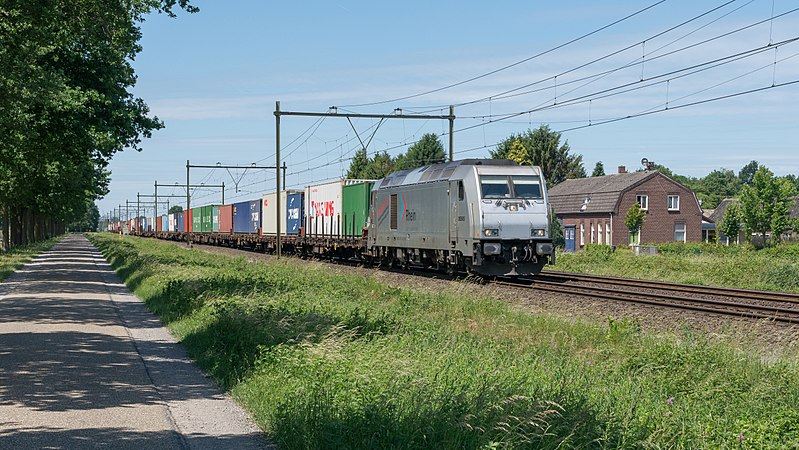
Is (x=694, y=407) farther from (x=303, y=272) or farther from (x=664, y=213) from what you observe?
(x=664, y=213)

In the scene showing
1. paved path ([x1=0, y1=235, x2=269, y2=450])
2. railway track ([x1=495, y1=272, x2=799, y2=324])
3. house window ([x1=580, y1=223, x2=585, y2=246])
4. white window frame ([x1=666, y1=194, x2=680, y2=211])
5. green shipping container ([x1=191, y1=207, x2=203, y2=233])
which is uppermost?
white window frame ([x1=666, y1=194, x2=680, y2=211])

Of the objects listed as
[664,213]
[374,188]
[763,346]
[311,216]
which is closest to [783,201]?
[664,213]

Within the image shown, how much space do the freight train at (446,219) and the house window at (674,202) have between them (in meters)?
43.4

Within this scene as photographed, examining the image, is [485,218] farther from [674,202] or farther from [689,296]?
[674,202]

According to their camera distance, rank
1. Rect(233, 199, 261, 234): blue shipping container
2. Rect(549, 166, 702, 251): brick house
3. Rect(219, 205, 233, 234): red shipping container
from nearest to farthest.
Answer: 1. Rect(233, 199, 261, 234): blue shipping container
2. Rect(219, 205, 233, 234): red shipping container
3. Rect(549, 166, 702, 251): brick house

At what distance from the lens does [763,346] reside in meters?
12.9

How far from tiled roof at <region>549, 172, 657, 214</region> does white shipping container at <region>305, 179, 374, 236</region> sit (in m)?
37.0

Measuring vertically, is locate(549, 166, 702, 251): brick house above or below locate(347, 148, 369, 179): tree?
below

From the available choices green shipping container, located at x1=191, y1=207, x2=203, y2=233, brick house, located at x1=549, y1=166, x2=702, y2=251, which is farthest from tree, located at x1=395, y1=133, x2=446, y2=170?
green shipping container, located at x1=191, y1=207, x2=203, y2=233

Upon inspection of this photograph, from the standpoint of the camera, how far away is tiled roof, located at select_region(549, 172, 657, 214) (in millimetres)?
75500

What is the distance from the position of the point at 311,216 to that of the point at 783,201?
47289mm

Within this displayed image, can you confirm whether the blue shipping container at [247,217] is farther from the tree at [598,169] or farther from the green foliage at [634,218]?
the tree at [598,169]

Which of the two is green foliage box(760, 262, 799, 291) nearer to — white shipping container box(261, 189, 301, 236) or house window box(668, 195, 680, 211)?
white shipping container box(261, 189, 301, 236)

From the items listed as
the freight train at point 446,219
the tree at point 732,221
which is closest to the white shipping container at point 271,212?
the freight train at point 446,219
